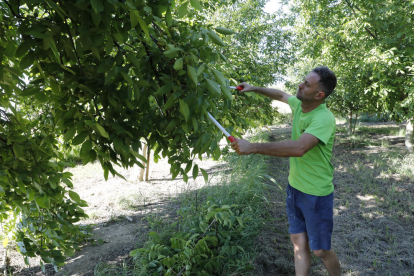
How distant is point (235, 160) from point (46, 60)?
6.54 metres

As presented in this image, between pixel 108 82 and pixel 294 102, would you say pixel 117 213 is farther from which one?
pixel 108 82

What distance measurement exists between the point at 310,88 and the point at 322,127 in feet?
1.15

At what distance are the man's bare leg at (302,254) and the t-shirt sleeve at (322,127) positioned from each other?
0.92 meters

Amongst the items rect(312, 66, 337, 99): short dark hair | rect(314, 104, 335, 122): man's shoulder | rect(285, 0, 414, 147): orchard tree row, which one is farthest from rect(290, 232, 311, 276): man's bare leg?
rect(285, 0, 414, 147): orchard tree row

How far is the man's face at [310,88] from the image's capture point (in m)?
2.32

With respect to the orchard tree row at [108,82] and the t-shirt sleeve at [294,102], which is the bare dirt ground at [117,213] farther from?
the t-shirt sleeve at [294,102]

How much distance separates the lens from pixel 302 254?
100 inches

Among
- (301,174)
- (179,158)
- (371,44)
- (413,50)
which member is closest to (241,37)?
(371,44)

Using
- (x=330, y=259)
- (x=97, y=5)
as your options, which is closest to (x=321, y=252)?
(x=330, y=259)

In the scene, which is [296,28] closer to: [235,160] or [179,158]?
[235,160]

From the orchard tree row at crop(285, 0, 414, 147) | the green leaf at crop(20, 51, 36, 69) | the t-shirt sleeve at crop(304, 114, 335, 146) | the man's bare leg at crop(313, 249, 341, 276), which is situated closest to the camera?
the green leaf at crop(20, 51, 36, 69)

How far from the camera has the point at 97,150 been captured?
1459 millimetres

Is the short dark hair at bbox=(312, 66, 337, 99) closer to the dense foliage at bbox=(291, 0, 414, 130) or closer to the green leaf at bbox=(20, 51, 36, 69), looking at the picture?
the green leaf at bbox=(20, 51, 36, 69)

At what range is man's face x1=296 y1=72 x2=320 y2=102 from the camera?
7.60 feet
